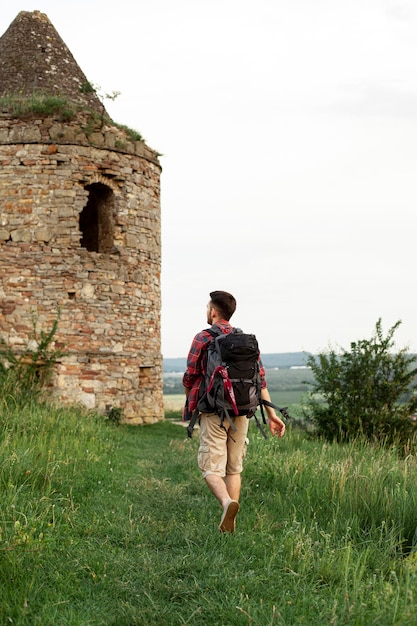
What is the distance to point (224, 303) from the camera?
5.22 meters

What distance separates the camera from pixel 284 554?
405 cm

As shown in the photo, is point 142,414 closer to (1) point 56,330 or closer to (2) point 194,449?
(1) point 56,330

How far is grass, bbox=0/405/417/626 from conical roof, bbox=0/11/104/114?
8.84 meters

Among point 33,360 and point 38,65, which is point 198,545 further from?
point 38,65

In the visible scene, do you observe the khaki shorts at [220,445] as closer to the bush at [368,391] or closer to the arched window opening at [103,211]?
the bush at [368,391]

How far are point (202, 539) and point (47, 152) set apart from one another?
31.0ft

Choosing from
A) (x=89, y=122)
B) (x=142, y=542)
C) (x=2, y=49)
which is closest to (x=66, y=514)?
(x=142, y=542)

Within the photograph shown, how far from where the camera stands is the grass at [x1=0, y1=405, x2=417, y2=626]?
10.8 ft

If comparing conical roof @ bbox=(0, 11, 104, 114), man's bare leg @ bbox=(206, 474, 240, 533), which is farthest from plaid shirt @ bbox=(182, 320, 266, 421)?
conical roof @ bbox=(0, 11, 104, 114)

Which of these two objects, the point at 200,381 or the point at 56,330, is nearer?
the point at 200,381

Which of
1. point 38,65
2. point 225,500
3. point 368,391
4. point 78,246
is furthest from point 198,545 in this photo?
point 38,65

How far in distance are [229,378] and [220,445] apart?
0.53 meters

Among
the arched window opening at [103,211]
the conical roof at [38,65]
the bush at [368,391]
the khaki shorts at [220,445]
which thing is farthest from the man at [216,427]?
the conical roof at [38,65]

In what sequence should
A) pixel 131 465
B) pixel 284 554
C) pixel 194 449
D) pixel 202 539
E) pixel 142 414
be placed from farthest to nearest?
pixel 142 414 → pixel 194 449 → pixel 131 465 → pixel 202 539 → pixel 284 554
